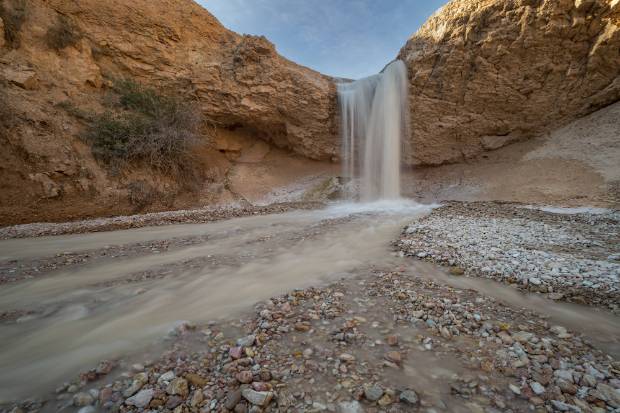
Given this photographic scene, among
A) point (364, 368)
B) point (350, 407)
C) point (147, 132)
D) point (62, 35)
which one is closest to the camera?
point (350, 407)

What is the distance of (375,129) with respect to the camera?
10625mm

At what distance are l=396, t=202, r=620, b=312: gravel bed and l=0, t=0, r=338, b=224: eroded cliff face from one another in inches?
295

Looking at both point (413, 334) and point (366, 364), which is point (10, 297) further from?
point (413, 334)

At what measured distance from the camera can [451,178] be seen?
33.5 feet

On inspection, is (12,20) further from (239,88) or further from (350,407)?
(350,407)

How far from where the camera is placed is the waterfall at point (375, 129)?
10.2 metres

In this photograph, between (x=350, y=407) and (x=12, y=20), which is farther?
(x=12, y=20)

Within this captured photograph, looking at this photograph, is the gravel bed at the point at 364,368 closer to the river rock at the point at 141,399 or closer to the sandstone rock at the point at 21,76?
the river rock at the point at 141,399

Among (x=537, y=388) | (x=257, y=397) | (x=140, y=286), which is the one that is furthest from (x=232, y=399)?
(x=140, y=286)

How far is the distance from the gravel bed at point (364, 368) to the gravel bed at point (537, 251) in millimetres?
740

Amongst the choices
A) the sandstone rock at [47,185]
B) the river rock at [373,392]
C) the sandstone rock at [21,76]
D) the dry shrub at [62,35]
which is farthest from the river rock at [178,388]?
the dry shrub at [62,35]

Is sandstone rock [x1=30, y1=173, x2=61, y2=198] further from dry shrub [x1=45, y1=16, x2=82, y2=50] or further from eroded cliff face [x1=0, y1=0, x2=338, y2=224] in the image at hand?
dry shrub [x1=45, y1=16, x2=82, y2=50]

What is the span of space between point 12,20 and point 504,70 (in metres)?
15.5

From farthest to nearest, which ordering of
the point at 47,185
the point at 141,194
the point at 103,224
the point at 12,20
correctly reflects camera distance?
the point at 141,194 < the point at 12,20 < the point at 47,185 < the point at 103,224
